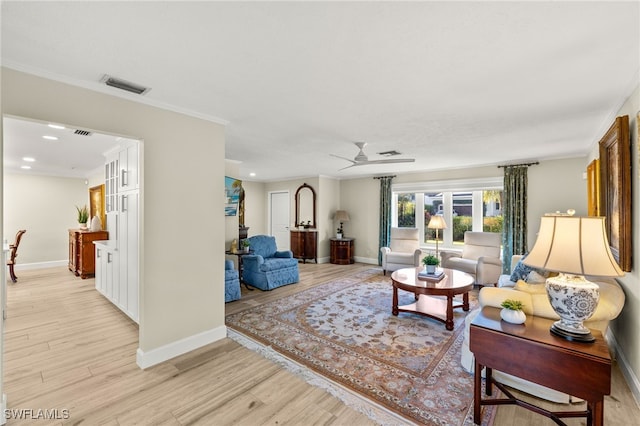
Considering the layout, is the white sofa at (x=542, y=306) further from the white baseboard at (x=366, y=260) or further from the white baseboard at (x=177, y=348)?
the white baseboard at (x=366, y=260)

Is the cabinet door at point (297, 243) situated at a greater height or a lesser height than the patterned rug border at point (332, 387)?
greater

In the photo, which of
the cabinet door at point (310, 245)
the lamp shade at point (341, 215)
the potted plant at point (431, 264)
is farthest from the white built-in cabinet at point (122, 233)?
the lamp shade at point (341, 215)

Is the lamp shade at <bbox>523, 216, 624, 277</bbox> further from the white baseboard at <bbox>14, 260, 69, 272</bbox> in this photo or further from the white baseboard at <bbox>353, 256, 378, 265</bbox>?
the white baseboard at <bbox>14, 260, 69, 272</bbox>

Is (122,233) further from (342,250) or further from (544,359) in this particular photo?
(342,250)

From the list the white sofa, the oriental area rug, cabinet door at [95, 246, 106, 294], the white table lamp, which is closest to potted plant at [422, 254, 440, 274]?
the oriental area rug

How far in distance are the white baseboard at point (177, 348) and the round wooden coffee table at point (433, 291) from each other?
220 centimetres

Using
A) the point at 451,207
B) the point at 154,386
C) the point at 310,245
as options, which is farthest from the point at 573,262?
the point at 310,245

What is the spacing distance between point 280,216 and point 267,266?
144 inches

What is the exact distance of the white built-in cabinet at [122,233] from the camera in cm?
328

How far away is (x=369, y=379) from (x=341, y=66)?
7.79ft

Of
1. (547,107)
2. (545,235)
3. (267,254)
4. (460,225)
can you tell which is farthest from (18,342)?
(460,225)

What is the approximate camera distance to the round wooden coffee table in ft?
10.6

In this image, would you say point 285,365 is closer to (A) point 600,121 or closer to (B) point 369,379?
(B) point 369,379

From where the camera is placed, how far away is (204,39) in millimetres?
1528
